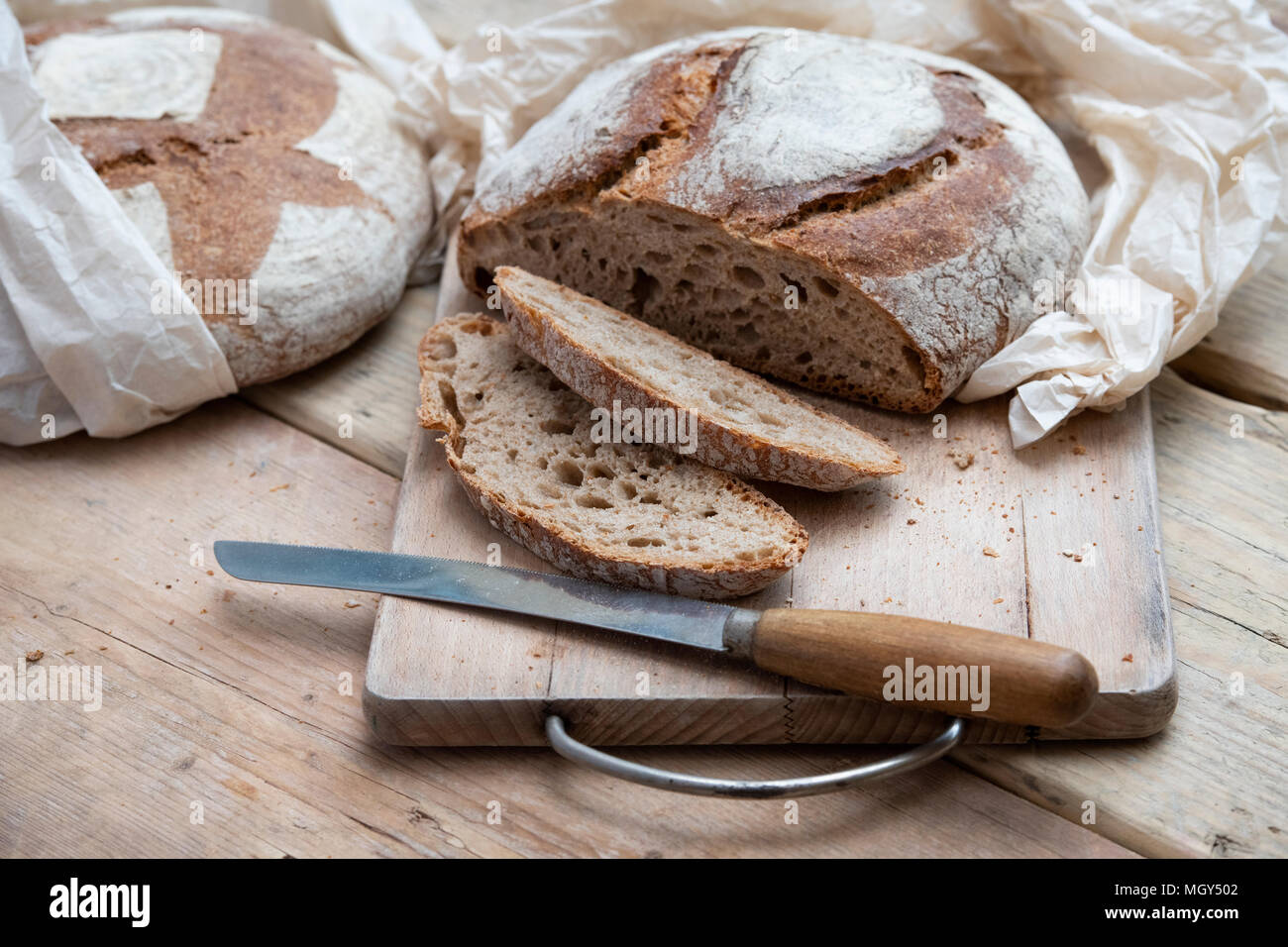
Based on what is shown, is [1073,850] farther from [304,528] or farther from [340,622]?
[304,528]

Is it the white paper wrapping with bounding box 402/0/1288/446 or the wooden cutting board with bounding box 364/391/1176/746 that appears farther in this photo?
the white paper wrapping with bounding box 402/0/1288/446

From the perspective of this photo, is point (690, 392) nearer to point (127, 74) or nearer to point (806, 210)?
point (806, 210)

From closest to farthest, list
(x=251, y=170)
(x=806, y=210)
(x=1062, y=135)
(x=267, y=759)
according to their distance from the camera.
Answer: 1. (x=267, y=759)
2. (x=806, y=210)
3. (x=251, y=170)
4. (x=1062, y=135)

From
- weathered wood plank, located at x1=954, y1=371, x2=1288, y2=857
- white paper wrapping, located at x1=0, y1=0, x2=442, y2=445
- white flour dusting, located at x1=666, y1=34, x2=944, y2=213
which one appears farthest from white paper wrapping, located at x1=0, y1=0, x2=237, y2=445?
weathered wood plank, located at x1=954, y1=371, x2=1288, y2=857

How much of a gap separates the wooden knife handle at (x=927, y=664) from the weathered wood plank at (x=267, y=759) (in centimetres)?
23

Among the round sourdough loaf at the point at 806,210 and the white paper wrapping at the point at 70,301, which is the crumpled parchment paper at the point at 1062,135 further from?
the round sourdough loaf at the point at 806,210

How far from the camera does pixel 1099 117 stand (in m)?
2.81

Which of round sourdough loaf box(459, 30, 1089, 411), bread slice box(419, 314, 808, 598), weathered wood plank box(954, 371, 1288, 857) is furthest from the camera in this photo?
round sourdough loaf box(459, 30, 1089, 411)

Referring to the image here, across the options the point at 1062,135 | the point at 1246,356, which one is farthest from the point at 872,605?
the point at 1062,135

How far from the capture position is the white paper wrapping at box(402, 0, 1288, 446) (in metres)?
2.45

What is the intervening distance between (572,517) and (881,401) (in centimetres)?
77

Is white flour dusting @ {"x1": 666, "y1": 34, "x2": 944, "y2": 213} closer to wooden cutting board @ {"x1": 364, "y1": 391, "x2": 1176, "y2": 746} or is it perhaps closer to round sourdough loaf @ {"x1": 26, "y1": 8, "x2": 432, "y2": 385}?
wooden cutting board @ {"x1": 364, "y1": 391, "x2": 1176, "y2": 746}

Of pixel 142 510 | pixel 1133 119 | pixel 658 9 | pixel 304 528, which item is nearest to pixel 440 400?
pixel 304 528

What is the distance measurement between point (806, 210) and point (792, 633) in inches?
37.7
